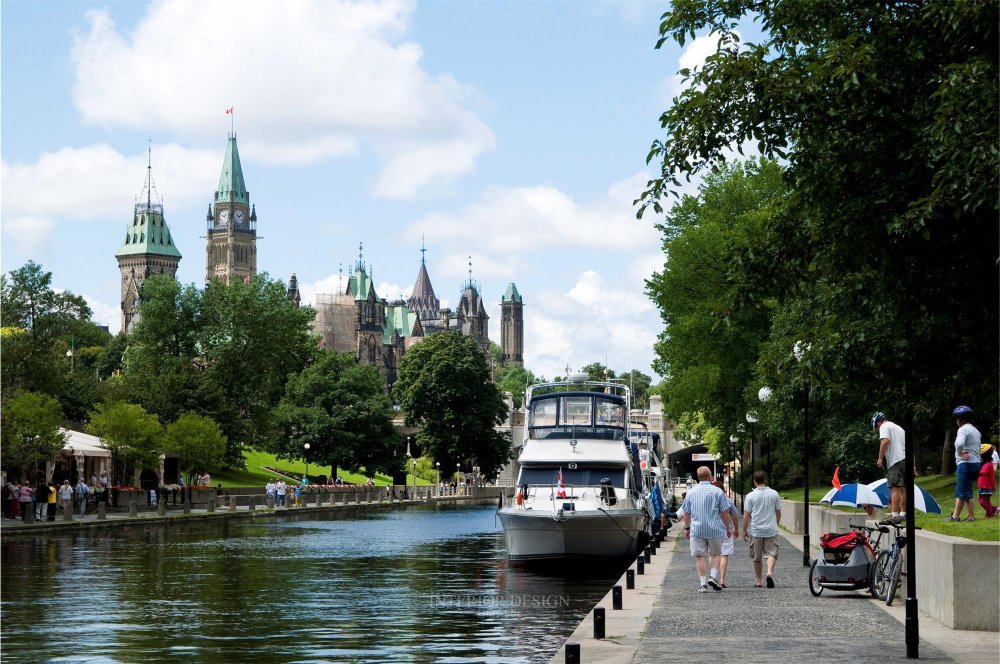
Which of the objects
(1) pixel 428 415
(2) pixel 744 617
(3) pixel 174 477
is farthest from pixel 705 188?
(1) pixel 428 415

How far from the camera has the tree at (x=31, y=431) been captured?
164ft

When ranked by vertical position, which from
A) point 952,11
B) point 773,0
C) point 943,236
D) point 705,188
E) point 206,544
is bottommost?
point 206,544

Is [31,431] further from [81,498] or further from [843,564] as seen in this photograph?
[843,564]

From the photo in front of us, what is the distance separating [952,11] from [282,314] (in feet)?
326

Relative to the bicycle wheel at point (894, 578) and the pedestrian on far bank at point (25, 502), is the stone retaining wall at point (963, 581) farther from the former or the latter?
the pedestrian on far bank at point (25, 502)

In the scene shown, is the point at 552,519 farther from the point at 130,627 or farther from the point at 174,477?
the point at 174,477

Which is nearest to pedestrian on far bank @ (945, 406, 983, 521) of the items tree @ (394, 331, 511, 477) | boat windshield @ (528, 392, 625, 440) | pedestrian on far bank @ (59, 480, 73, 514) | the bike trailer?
the bike trailer

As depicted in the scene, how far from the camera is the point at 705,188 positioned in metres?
59.9

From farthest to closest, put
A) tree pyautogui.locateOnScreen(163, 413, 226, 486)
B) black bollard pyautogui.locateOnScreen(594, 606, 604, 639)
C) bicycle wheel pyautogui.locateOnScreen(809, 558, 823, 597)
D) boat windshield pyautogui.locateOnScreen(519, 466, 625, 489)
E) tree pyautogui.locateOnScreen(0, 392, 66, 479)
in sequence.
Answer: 1. tree pyautogui.locateOnScreen(163, 413, 226, 486)
2. tree pyautogui.locateOnScreen(0, 392, 66, 479)
3. boat windshield pyautogui.locateOnScreen(519, 466, 625, 489)
4. bicycle wheel pyautogui.locateOnScreen(809, 558, 823, 597)
5. black bollard pyautogui.locateOnScreen(594, 606, 604, 639)

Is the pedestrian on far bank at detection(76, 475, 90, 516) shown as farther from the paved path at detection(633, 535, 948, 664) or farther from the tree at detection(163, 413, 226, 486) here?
the paved path at detection(633, 535, 948, 664)

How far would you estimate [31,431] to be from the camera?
51344 mm

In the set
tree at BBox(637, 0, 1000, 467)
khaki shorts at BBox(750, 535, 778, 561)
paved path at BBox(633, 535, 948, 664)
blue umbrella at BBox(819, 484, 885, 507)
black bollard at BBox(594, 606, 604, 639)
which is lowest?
paved path at BBox(633, 535, 948, 664)

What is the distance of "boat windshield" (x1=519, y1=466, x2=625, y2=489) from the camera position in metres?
33.5

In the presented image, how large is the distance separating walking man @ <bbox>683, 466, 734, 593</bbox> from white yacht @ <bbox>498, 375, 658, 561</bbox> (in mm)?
9945
